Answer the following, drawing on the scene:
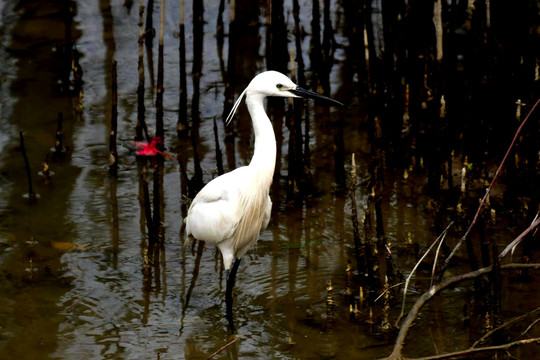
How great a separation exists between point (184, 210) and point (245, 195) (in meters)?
1.57

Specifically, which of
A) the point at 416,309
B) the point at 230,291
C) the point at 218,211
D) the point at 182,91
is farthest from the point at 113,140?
the point at 416,309

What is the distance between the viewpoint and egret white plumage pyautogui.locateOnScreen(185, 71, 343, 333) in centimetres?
591

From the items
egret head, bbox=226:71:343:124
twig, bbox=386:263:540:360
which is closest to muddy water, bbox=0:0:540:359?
twig, bbox=386:263:540:360

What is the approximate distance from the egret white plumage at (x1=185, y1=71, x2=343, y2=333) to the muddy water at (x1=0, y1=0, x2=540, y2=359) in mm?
456

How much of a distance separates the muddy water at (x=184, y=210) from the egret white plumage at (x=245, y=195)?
0.46 metres

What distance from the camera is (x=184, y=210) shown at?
7523mm

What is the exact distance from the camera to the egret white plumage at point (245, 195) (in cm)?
591

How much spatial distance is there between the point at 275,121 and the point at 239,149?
25.4 inches

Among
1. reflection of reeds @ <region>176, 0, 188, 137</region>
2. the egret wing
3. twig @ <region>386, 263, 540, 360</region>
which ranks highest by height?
reflection of reeds @ <region>176, 0, 188, 137</region>

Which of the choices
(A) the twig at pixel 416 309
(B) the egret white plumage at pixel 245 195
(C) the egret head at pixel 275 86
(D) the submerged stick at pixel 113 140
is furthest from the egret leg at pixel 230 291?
(D) the submerged stick at pixel 113 140

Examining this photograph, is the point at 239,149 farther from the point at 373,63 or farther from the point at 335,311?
the point at 335,311

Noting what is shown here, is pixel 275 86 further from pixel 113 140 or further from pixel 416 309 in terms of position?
pixel 113 140

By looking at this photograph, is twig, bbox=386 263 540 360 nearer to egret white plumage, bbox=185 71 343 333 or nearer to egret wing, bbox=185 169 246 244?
egret white plumage, bbox=185 71 343 333

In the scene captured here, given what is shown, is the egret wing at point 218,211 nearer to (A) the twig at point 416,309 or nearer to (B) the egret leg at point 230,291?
(B) the egret leg at point 230,291
